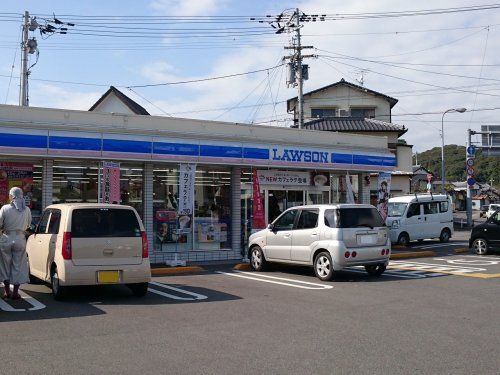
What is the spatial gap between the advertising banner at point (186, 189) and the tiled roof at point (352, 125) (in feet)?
87.5

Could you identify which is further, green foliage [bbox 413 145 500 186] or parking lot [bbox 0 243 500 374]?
green foliage [bbox 413 145 500 186]

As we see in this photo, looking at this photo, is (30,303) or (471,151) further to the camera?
(471,151)

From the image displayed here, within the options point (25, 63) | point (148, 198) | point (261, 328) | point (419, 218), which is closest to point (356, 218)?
point (261, 328)

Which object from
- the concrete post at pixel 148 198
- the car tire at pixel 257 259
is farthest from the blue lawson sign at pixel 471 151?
the concrete post at pixel 148 198

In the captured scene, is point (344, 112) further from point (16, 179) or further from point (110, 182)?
point (16, 179)

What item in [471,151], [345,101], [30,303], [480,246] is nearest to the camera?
[30,303]

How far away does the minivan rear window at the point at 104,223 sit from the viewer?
32.1 ft

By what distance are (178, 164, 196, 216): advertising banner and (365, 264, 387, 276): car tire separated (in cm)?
546

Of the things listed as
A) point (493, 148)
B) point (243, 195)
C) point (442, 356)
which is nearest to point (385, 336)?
point (442, 356)

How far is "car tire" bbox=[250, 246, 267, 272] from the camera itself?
48.6 feet

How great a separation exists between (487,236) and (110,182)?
1239cm

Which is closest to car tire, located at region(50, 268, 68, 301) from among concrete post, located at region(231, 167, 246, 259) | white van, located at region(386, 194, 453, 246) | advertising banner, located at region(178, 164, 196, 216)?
advertising banner, located at region(178, 164, 196, 216)

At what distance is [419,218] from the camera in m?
24.2

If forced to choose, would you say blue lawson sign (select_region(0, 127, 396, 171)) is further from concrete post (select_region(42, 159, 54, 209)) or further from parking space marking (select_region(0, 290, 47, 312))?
parking space marking (select_region(0, 290, 47, 312))
